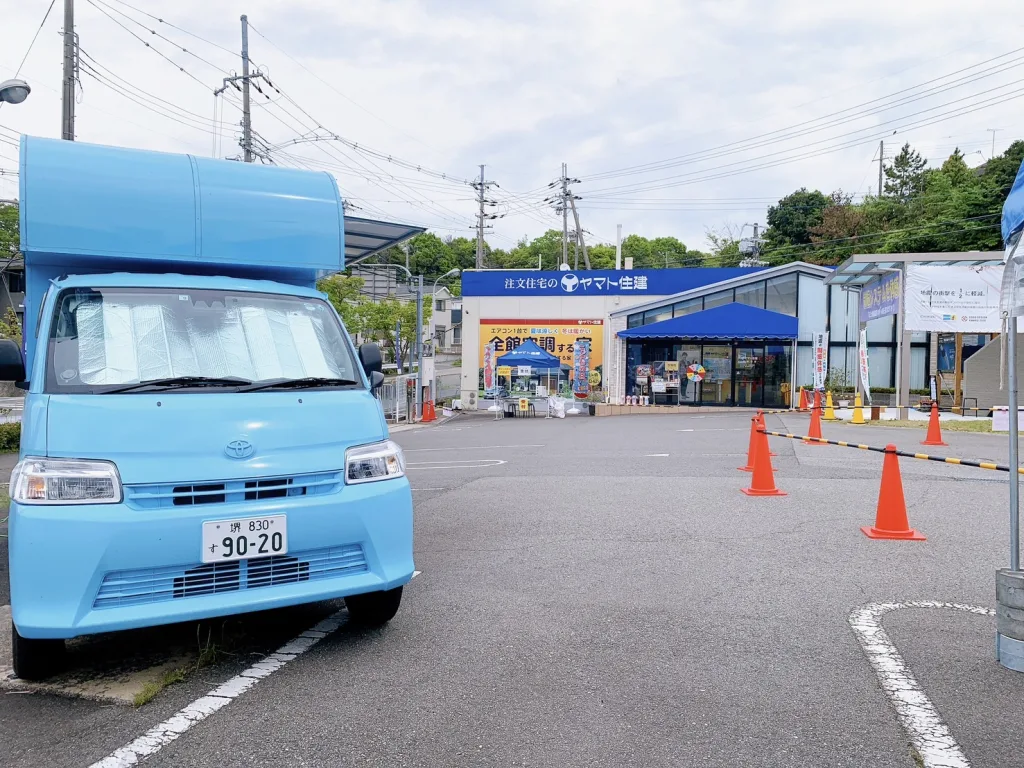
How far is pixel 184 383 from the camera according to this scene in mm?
4207

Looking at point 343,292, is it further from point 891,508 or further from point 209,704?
point 209,704

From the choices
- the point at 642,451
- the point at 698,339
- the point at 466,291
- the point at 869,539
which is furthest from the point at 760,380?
the point at 869,539

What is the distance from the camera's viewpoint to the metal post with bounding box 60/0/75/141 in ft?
49.4

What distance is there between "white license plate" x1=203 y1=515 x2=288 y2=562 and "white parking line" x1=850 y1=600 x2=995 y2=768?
288 cm

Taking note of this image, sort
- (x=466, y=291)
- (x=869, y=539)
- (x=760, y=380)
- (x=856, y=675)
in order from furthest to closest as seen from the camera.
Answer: (x=466, y=291)
(x=760, y=380)
(x=869, y=539)
(x=856, y=675)

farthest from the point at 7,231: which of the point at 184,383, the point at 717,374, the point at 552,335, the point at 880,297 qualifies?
the point at 184,383

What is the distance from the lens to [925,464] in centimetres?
1226

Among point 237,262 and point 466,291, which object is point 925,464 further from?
point 466,291

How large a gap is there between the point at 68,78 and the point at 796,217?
46512 mm

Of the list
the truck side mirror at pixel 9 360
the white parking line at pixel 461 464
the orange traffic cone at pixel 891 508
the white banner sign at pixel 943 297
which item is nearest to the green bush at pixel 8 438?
the white parking line at pixel 461 464

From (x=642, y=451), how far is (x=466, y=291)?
24.4 meters

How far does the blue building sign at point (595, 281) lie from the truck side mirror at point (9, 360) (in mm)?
32663

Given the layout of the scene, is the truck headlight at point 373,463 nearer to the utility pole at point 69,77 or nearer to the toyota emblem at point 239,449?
the toyota emblem at point 239,449

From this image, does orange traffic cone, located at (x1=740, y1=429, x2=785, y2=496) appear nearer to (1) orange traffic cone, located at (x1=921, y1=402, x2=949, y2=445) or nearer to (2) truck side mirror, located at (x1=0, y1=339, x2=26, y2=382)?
(1) orange traffic cone, located at (x1=921, y1=402, x2=949, y2=445)
